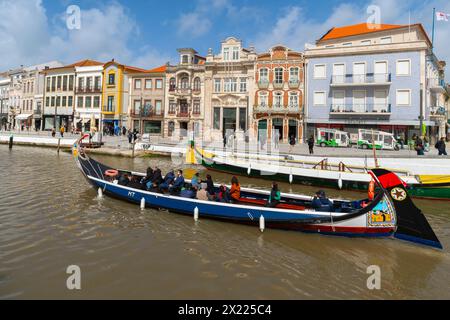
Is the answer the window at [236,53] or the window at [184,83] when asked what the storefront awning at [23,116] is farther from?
the window at [236,53]

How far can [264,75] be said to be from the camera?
4097 cm

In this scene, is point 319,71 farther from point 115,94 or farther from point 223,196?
point 223,196

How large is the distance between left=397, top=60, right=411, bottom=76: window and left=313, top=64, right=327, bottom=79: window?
23.9 feet

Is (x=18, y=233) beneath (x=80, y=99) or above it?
beneath

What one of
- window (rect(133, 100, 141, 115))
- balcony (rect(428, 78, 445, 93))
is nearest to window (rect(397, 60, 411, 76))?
balcony (rect(428, 78, 445, 93))

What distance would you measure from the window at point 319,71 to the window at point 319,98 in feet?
5.78

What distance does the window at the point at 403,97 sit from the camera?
3488cm

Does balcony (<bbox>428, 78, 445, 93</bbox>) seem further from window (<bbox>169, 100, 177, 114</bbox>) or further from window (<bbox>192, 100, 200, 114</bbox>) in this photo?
window (<bbox>169, 100, 177, 114</bbox>)

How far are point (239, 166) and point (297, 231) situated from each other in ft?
39.9

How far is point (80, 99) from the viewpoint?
52.8 m

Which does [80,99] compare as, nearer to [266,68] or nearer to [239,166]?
[266,68]
